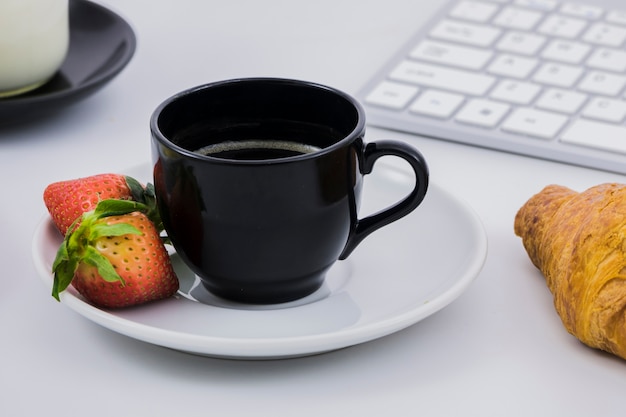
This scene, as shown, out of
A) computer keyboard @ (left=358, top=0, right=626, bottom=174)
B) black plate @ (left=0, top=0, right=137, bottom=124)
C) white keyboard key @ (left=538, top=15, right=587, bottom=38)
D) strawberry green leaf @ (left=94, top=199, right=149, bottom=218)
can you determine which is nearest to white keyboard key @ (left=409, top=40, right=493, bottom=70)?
computer keyboard @ (left=358, top=0, right=626, bottom=174)

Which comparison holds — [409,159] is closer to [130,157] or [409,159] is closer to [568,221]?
[568,221]

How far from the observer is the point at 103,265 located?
2.27ft

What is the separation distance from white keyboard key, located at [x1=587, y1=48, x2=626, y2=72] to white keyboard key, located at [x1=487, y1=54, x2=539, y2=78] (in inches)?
2.7

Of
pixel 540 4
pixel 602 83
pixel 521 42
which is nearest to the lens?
pixel 602 83

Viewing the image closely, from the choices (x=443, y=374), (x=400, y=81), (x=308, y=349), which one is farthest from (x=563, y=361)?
(x=400, y=81)

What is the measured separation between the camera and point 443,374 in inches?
28.5

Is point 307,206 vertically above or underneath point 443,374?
above

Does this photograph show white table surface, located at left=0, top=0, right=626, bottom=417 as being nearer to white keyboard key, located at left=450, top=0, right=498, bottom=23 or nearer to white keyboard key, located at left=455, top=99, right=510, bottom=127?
white keyboard key, located at left=455, top=99, right=510, bottom=127

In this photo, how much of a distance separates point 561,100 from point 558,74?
0.07 metres

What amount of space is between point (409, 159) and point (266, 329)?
16 centimetres

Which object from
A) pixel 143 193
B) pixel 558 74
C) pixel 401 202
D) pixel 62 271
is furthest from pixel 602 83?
pixel 62 271

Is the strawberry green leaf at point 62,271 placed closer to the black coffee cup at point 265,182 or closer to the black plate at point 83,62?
the black coffee cup at point 265,182

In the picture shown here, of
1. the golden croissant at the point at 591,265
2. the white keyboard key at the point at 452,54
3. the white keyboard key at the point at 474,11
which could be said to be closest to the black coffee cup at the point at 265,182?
the golden croissant at the point at 591,265

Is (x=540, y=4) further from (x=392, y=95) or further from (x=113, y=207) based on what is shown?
(x=113, y=207)
